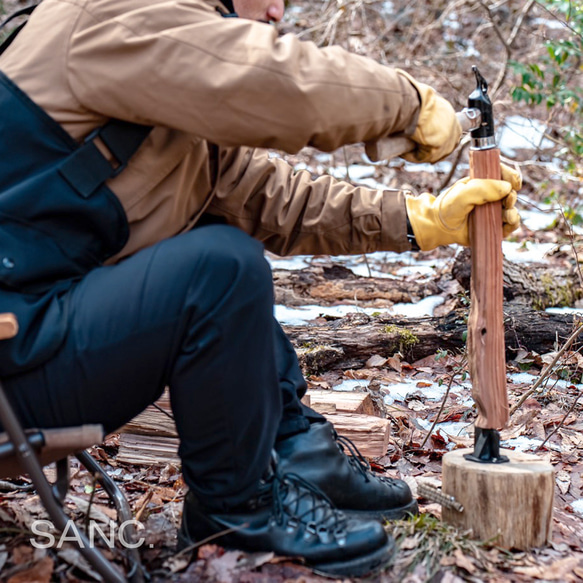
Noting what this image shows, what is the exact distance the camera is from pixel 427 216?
2383 mm

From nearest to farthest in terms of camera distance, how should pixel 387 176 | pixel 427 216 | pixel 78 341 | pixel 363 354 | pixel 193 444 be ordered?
1. pixel 78 341
2. pixel 193 444
3. pixel 427 216
4. pixel 363 354
5. pixel 387 176

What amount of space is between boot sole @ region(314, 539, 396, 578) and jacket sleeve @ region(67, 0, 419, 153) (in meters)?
1.07

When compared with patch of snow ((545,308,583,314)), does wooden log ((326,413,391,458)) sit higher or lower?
higher

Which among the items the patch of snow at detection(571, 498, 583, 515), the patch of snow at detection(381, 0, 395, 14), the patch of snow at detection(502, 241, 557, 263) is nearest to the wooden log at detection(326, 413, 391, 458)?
the patch of snow at detection(571, 498, 583, 515)

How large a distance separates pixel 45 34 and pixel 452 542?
1.71 metres

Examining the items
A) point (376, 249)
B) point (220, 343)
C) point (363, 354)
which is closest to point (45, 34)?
point (220, 343)

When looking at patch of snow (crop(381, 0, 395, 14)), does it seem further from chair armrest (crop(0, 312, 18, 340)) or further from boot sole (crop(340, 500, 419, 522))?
chair armrest (crop(0, 312, 18, 340))

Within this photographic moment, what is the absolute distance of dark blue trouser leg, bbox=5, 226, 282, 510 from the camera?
1.71 m

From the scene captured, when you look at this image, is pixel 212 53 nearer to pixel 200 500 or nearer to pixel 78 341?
pixel 78 341

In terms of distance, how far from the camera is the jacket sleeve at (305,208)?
2.44 m

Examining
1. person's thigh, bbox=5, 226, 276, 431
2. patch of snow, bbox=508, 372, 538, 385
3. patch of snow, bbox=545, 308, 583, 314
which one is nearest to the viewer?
person's thigh, bbox=5, 226, 276, 431

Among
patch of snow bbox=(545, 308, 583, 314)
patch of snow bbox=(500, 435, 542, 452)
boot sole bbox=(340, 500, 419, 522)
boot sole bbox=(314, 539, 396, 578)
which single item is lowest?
patch of snow bbox=(500, 435, 542, 452)

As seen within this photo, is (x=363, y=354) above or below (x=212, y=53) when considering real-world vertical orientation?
below

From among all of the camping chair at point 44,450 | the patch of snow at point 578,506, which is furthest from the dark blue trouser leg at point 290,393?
the patch of snow at point 578,506
